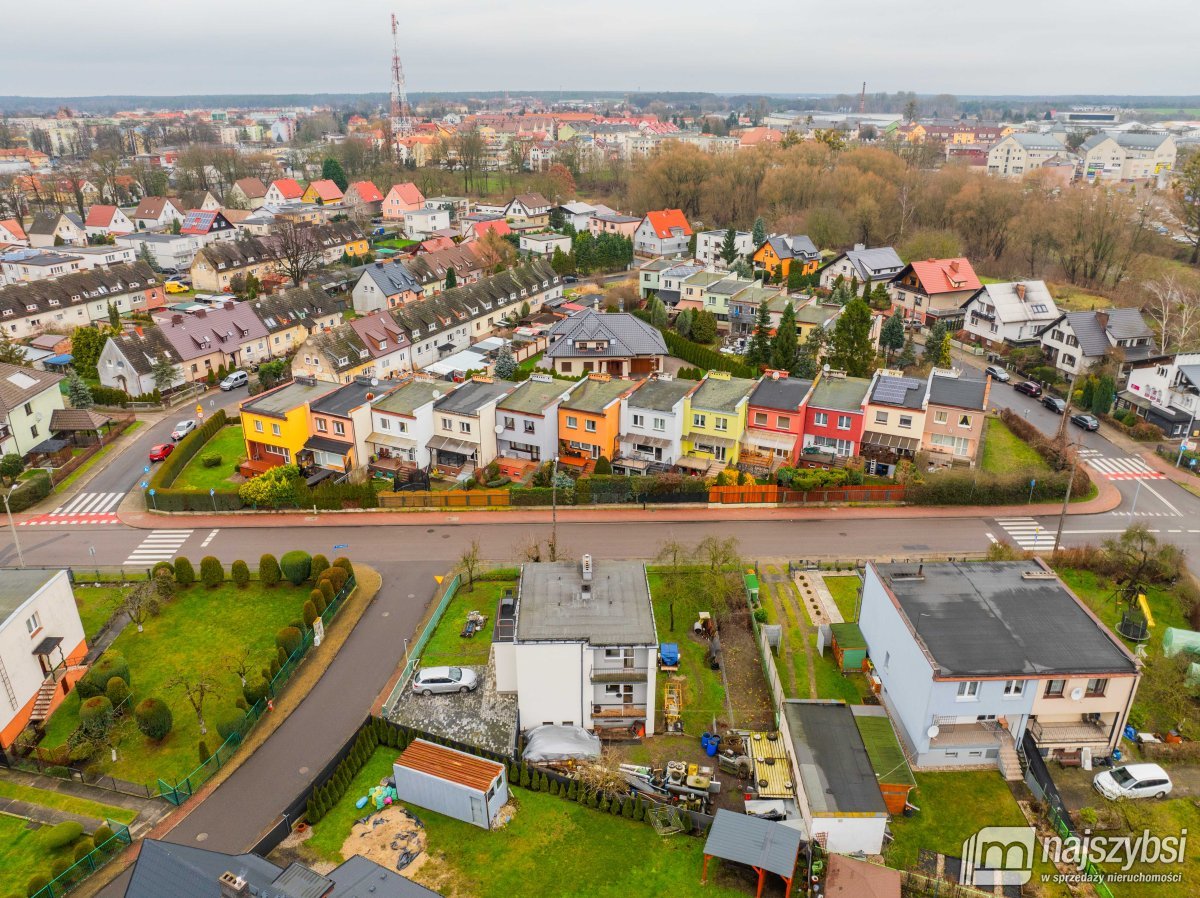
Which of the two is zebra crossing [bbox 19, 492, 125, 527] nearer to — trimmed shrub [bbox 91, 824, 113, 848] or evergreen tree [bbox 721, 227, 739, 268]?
trimmed shrub [bbox 91, 824, 113, 848]

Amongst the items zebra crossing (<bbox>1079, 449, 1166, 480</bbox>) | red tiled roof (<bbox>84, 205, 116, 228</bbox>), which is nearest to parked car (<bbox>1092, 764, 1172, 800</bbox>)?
zebra crossing (<bbox>1079, 449, 1166, 480</bbox>)

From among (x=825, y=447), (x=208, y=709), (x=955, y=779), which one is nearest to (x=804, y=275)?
(x=825, y=447)

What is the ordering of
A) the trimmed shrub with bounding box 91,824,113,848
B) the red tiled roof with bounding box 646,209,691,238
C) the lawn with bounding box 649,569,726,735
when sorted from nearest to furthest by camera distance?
the trimmed shrub with bounding box 91,824,113,848, the lawn with bounding box 649,569,726,735, the red tiled roof with bounding box 646,209,691,238

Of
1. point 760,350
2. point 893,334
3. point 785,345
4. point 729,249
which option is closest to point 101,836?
point 785,345

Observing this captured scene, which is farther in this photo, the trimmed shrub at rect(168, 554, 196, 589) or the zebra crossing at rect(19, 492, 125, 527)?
the zebra crossing at rect(19, 492, 125, 527)

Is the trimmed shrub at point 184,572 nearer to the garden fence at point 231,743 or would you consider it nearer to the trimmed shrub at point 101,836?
the garden fence at point 231,743

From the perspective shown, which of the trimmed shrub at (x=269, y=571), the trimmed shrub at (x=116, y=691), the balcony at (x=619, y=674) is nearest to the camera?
the balcony at (x=619, y=674)

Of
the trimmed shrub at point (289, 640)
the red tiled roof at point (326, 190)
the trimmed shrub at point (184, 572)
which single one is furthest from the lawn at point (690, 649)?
the red tiled roof at point (326, 190)
